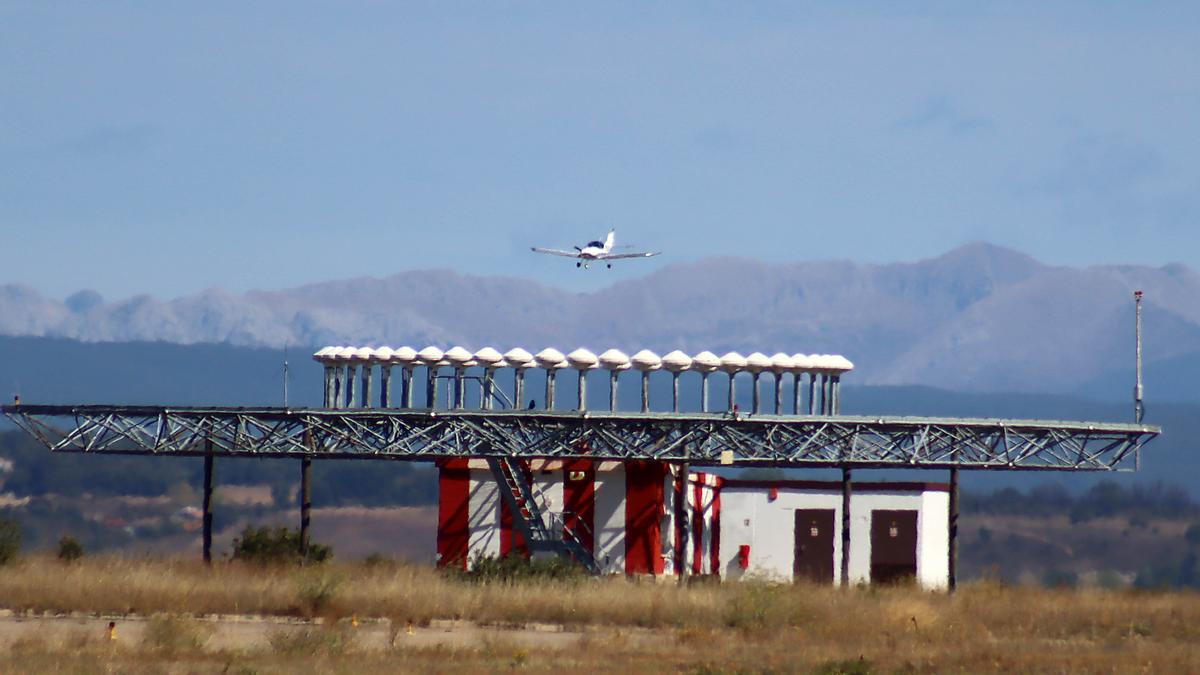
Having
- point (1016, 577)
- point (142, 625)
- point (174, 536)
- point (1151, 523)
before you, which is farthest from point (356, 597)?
point (174, 536)

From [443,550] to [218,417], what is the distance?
8.25m

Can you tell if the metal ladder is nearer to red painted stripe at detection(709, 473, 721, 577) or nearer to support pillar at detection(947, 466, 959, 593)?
red painted stripe at detection(709, 473, 721, 577)

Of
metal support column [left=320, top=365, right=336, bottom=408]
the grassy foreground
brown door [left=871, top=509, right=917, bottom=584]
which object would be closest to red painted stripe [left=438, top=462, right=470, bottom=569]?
the grassy foreground

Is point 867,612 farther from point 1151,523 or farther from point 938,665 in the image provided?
point 1151,523

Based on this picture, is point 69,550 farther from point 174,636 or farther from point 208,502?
point 174,636

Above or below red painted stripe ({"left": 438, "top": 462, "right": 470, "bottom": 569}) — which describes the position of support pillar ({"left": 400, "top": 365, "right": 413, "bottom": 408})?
above

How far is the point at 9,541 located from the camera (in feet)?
198

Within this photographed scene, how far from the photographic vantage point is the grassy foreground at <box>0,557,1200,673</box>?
3800 cm

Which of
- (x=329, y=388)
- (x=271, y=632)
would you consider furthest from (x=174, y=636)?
(x=329, y=388)

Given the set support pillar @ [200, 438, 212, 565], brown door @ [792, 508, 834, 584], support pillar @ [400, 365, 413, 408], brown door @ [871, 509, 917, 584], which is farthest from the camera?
brown door @ [871, 509, 917, 584]

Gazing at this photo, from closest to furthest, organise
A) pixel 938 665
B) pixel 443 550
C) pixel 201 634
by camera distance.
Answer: pixel 938 665, pixel 201 634, pixel 443 550

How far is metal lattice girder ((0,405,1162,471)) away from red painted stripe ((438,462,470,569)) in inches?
139

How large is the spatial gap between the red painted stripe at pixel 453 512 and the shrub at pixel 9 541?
1272 cm

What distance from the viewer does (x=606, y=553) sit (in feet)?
208
